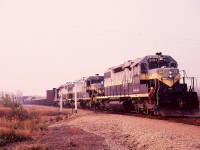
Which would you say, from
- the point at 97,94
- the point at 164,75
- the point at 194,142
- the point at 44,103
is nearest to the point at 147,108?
the point at 164,75

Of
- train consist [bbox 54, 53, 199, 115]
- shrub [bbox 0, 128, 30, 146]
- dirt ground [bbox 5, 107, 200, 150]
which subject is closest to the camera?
dirt ground [bbox 5, 107, 200, 150]

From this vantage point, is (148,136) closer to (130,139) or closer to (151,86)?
(130,139)

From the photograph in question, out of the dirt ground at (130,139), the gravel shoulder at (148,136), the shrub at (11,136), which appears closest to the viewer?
the gravel shoulder at (148,136)

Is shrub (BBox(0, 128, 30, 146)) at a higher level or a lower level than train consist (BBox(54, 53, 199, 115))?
lower

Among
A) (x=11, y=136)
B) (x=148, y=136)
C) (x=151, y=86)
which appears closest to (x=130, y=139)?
(x=148, y=136)

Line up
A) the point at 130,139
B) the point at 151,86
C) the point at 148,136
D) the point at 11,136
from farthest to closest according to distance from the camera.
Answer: the point at 151,86 < the point at 11,136 < the point at 130,139 < the point at 148,136

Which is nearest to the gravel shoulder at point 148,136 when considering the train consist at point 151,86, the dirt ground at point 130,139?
the dirt ground at point 130,139

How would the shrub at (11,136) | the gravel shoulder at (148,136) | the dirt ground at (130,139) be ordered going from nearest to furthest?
the gravel shoulder at (148,136), the dirt ground at (130,139), the shrub at (11,136)

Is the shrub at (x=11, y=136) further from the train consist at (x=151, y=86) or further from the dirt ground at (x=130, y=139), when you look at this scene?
the train consist at (x=151, y=86)

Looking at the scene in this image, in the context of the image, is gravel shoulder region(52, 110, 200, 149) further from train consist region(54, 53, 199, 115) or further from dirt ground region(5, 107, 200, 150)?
train consist region(54, 53, 199, 115)

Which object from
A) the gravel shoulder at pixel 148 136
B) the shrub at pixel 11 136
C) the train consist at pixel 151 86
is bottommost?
the shrub at pixel 11 136

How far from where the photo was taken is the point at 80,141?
12766 mm

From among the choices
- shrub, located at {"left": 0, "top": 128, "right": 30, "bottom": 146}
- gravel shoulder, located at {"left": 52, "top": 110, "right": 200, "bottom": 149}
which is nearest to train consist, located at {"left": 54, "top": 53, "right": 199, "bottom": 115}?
gravel shoulder, located at {"left": 52, "top": 110, "right": 200, "bottom": 149}

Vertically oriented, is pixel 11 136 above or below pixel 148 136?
below
